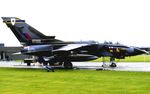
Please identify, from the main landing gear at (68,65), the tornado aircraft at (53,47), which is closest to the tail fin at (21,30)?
the tornado aircraft at (53,47)

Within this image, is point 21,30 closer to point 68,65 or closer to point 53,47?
point 53,47

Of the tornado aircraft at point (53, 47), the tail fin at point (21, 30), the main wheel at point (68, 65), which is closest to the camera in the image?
the tornado aircraft at point (53, 47)

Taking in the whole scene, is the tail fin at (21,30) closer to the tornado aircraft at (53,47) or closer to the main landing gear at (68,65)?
the tornado aircraft at (53,47)

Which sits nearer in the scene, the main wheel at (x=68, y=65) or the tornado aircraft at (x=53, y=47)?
the tornado aircraft at (x=53, y=47)

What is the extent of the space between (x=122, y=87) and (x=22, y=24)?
73.0ft

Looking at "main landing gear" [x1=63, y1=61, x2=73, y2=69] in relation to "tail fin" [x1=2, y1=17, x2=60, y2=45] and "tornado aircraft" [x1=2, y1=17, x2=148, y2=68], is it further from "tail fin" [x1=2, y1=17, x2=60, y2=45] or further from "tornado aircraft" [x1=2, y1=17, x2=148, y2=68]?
"tail fin" [x1=2, y1=17, x2=60, y2=45]

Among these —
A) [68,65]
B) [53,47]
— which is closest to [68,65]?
[68,65]

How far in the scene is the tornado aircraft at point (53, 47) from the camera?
36.7 m

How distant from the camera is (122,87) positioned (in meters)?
16.7

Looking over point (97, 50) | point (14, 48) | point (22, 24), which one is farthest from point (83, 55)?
point (14, 48)

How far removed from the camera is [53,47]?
37250mm

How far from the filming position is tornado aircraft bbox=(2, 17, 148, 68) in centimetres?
3666

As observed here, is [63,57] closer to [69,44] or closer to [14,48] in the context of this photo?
[69,44]

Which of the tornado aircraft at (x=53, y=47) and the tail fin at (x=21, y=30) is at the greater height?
the tail fin at (x=21, y=30)
